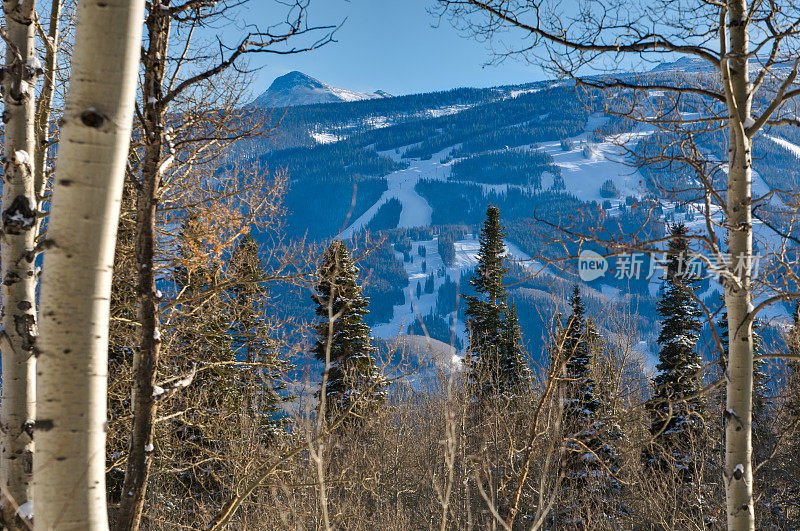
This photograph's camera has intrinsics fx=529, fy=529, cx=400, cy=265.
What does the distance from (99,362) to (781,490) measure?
70.6 feet

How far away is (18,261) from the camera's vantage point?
12.8 feet

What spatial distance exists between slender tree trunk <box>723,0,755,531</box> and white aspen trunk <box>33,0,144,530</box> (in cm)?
424

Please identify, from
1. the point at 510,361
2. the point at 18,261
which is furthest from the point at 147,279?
the point at 510,361

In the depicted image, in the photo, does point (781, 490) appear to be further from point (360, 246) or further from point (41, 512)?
point (41, 512)

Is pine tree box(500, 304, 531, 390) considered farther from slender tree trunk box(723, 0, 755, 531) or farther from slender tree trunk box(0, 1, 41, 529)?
slender tree trunk box(0, 1, 41, 529)

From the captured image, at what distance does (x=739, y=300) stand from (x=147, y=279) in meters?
4.53

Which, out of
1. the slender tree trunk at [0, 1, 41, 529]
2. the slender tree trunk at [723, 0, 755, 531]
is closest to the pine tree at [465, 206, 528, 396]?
the slender tree trunk at [723, 0, 755, 531]

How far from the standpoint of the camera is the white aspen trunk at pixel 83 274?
5.15 ft

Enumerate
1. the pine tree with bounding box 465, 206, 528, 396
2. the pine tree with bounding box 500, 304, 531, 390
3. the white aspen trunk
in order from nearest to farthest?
the white aspen trunk
the pine tree with bounding box 465, 206, 528, 396
the pine tree with bounding box 500, 304, 531, 390

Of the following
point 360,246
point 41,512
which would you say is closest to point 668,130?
point 360,246

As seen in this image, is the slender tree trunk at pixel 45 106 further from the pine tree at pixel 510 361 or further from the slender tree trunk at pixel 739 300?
the pine tree at pixel 510 361

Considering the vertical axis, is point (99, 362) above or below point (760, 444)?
above

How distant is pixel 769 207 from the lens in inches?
214

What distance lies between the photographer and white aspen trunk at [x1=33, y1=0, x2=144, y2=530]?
5.15ft
